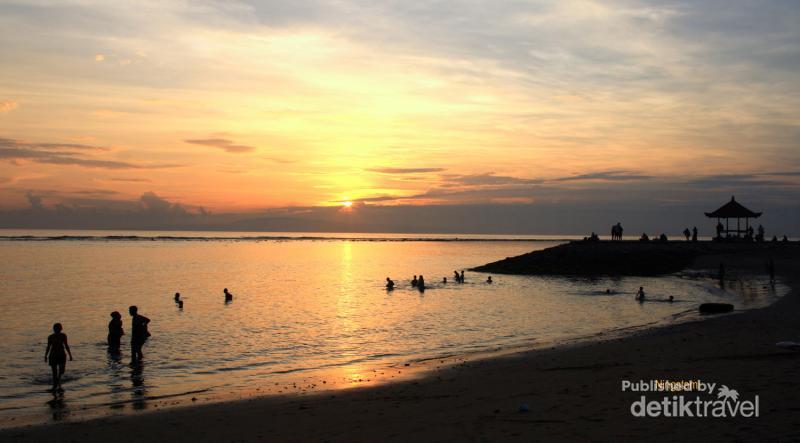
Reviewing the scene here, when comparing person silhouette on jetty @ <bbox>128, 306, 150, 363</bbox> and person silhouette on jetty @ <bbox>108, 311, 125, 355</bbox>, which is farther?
person silhouette on jetty @ <bbox>108, 311, 125, 355</bbox>

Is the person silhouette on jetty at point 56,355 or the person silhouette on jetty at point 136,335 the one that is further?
the person silhouette on jetty at point 136,335

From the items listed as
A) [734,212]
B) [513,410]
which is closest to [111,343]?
[513,410]

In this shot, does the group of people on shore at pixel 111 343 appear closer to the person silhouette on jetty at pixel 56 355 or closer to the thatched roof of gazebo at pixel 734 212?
the person silhouette on jetty at pixel 56 355

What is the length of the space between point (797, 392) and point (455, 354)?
1325cm

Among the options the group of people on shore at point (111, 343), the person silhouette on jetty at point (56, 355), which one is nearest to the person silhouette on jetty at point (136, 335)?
the group of people on shore at point (111, 343)

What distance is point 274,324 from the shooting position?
34.1 m

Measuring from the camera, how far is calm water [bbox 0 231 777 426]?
19438 mm

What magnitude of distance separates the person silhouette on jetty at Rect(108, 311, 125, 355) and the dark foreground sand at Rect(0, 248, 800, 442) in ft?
31.5

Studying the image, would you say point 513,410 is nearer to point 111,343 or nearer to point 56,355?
point 56,355

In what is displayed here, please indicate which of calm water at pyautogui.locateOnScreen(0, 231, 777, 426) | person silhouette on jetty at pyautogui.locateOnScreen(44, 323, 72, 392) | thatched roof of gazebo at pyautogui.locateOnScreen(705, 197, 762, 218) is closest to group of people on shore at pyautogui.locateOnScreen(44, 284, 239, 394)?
person silhouette on jetty at pyautogui.locateOnScreen(44, 323, 72, 392)

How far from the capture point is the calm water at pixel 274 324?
19.4 metres

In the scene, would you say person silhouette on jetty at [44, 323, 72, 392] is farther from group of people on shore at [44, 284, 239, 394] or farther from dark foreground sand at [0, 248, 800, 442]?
dark foreground sand at [0, 248, 800, 442]

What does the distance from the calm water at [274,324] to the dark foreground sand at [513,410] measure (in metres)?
3.33

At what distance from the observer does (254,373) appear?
67.9 ft
